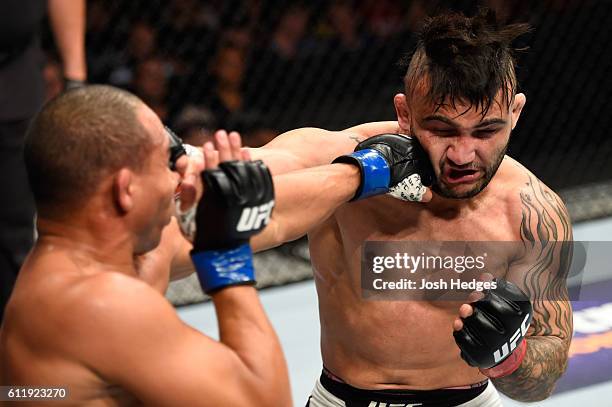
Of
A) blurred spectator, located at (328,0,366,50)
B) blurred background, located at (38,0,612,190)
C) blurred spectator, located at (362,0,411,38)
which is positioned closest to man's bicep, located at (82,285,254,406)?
blurred background, located at (38,0,612,190)

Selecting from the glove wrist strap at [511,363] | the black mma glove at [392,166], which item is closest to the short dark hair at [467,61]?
the black mma glove at [392,166]

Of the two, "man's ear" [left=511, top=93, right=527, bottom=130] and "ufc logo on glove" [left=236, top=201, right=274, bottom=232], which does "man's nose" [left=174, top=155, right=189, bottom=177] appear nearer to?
"ufc logo on glove" [left=236, top=201, right=274, bottom=232]

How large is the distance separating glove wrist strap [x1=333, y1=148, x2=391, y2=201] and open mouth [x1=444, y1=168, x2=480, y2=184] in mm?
136

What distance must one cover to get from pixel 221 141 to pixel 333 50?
302cm

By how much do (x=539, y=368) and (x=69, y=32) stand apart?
6.28ft

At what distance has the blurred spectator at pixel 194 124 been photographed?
4102mm

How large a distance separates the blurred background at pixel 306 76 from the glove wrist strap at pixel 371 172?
1601mm

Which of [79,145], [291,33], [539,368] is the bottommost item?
[291,33]

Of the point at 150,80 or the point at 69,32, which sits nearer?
the point at 69,32

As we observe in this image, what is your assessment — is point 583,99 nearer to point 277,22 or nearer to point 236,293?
point 277,22

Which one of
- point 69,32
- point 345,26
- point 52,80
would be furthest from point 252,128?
point 69,32

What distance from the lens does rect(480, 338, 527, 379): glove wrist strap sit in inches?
78.2

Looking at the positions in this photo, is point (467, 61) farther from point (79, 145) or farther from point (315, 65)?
point (315, 65)

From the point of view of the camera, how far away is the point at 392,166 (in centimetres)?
196
